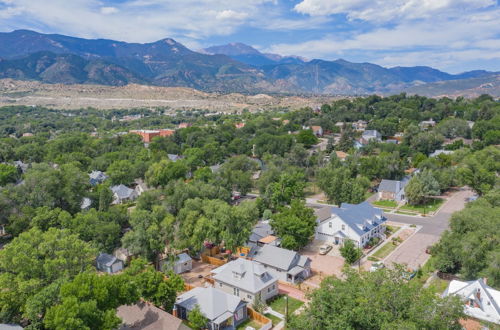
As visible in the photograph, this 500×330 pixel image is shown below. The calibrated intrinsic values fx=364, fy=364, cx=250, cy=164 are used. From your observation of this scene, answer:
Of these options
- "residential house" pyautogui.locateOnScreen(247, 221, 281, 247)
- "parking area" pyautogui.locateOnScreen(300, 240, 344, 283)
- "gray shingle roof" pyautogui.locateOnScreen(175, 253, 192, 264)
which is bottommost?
"parking area" pyautogui.locateOnScreen(300, 240, 344, 283)

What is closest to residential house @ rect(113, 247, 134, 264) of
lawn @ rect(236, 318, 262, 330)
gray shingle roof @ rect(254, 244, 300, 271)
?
gray shingle roof @ rect(254, 244, 300, 271)

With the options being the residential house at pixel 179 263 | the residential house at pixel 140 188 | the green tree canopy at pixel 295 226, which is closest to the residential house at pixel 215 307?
the residential house at pixel 179 263

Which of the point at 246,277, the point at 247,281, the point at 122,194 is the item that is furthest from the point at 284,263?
the point at 122,194

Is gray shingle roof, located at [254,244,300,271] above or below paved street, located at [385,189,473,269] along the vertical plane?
above

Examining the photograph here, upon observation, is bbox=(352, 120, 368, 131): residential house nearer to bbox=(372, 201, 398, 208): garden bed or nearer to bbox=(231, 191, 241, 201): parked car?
bbox=(372, 201, 398, 208): garden bed

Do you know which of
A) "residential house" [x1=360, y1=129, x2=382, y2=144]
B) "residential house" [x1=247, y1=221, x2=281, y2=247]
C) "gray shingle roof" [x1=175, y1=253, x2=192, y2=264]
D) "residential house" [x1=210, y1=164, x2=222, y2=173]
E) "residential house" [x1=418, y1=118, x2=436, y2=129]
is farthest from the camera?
"residential house" [x1=418, y1=118, x2=436, y2=129]

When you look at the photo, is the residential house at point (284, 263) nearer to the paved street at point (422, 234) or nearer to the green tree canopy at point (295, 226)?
the green tree canopy at point (295, 226)
